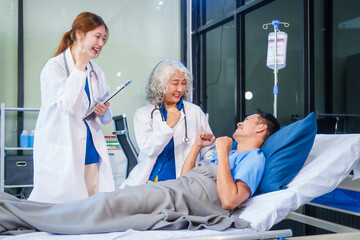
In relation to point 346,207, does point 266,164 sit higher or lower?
higher

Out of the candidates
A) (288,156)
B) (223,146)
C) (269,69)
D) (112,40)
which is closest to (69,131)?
(223,146)

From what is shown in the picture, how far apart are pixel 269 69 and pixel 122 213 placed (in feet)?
9.33

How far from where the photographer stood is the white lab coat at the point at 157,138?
6.17ft

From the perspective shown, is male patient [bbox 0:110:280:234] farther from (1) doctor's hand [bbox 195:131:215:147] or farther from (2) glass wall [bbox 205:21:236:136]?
(2) glass wall [bbox 205:21:236:136]

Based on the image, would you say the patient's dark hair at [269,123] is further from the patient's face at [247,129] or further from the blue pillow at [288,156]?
the blue pillow at [288,156]

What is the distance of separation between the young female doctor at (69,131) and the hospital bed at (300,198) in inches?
27.2

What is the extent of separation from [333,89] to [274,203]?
2081 millimetres

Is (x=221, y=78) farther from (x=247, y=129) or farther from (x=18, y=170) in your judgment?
(x=247, y=129)

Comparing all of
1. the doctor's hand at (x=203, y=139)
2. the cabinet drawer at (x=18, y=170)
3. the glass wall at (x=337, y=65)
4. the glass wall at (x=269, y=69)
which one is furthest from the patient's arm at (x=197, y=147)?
the cabinet drawer at (x=18, y=170)

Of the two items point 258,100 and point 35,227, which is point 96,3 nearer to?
point 258,100

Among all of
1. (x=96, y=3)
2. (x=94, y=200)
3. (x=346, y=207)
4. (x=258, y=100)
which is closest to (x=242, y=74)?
(x=258, y=100)

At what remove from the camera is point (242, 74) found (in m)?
3.91

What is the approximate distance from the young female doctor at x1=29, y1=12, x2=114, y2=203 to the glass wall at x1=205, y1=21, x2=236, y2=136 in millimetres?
2451

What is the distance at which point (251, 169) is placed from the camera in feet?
5.00
